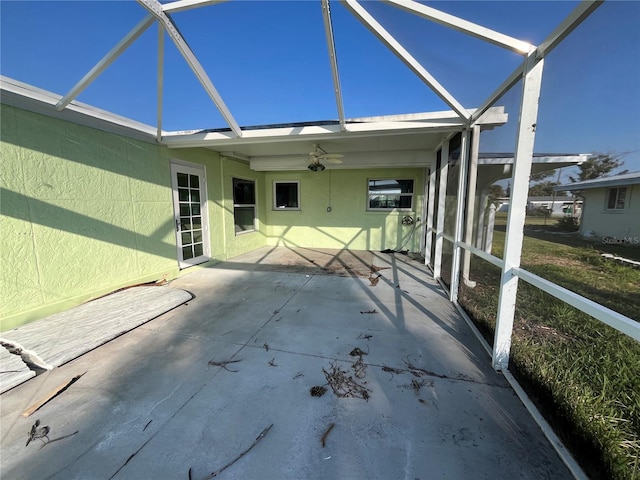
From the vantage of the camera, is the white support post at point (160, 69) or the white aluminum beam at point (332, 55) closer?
the white aluminum beam at point (332, 55)

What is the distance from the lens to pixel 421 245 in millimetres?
7109

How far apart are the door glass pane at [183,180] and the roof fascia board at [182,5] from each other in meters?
3.05

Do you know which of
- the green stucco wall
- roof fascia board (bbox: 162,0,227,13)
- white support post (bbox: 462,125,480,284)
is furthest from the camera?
the green stucco wall

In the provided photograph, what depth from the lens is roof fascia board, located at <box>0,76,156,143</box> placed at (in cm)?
262

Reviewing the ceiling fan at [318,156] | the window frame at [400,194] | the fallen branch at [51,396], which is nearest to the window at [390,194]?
the window frame at [400,194]

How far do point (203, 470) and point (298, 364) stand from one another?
1.02 meters

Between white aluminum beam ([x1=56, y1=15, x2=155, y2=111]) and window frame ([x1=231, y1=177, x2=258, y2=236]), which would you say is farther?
window frame ([x1=231, y1=177, x2=258, y2=236])

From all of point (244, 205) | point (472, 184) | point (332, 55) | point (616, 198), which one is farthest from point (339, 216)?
point (616, 198)

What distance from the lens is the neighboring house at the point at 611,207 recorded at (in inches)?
54.4

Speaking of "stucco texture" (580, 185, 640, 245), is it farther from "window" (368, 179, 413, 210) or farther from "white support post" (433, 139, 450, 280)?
"window" (368, 179, 413, 210)

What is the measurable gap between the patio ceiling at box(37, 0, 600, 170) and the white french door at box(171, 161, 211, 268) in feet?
2.24

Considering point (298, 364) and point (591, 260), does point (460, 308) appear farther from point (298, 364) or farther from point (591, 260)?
point (298, 364)

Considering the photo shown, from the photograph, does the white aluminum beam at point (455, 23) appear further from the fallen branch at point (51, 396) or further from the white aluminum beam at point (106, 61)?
the fallen branch at point (51, 396)

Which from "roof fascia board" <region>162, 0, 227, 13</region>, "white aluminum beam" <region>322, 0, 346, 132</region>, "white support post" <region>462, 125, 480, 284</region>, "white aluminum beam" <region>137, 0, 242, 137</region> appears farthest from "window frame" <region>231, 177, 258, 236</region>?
"white support post" <region>462, 125, 480, 284</region>
